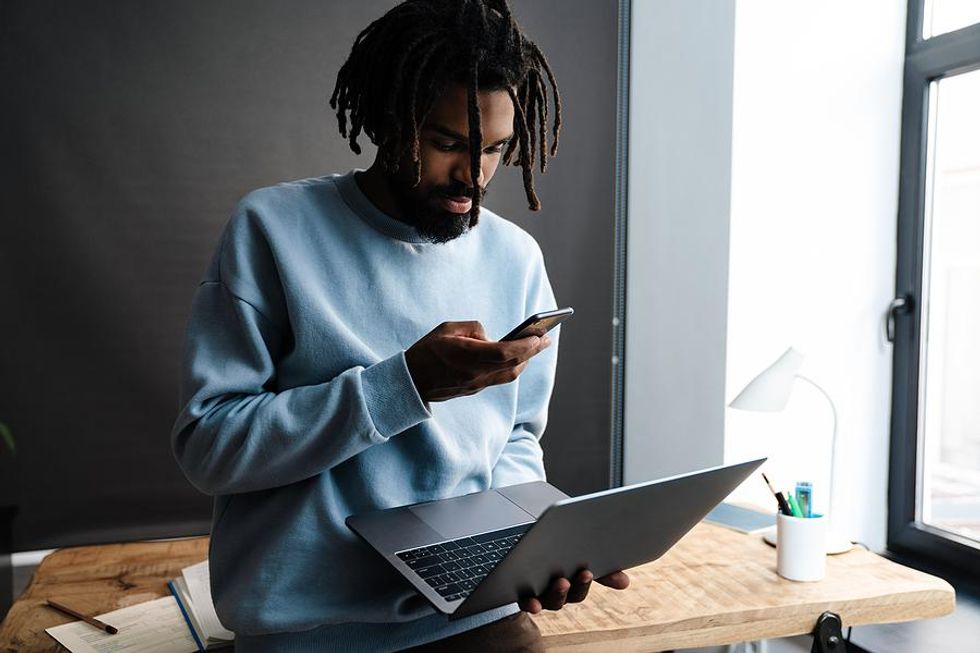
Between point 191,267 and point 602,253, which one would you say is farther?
point 602,253

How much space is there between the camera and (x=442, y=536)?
90 cm

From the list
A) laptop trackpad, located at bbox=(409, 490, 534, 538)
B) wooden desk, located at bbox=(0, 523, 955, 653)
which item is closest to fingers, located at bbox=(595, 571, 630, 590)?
laptop trackpad, located at bbox=(409, 490, 534, 538)

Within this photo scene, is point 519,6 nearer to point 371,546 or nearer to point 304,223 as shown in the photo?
point 304,223

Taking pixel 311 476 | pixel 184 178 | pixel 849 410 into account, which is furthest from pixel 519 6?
pixel 311 476

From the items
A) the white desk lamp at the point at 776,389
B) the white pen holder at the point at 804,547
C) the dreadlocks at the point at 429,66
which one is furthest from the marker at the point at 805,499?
the dreadlocks at the point at 429,66

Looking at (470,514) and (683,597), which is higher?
(470,514)

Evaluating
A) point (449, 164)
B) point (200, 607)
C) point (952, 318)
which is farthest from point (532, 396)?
point (952, 318)

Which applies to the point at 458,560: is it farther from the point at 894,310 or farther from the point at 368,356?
the point at 894,310

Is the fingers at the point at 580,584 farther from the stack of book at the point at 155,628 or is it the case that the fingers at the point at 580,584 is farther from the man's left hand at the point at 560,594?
the stack of book at the point at 155,628

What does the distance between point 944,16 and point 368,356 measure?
1.65 metres

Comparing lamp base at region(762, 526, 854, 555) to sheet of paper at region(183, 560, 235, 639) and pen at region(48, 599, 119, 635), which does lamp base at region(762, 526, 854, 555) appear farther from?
pen at region(48, 599, 119, 635)

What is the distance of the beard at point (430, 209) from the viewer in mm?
999

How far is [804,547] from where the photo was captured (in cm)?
132

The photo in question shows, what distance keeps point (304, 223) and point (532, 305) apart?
34cm
